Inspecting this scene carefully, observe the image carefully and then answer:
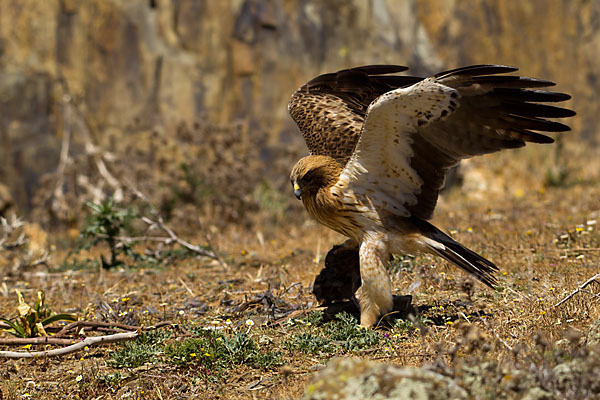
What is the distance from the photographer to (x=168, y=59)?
15.6 metres

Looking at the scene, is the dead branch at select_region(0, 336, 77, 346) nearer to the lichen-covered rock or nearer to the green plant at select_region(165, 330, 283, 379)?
the green plant at select_region(165, 330, 283, 379)

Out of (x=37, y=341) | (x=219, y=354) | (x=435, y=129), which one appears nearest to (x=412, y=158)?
(x=435, y=129)

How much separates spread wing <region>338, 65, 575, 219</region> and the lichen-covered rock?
1982 mm

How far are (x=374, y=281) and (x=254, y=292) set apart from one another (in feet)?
5.14

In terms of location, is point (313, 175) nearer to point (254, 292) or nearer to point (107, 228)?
point (254, 292)

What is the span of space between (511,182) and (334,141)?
8.35 m

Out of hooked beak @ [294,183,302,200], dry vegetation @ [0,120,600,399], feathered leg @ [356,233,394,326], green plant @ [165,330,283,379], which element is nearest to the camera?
dry vegetation @ [0,120,600,399]

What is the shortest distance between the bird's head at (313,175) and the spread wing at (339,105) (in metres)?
0.25

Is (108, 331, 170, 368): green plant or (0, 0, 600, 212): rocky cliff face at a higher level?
(0, 0, 600, 212): rocky cliff face

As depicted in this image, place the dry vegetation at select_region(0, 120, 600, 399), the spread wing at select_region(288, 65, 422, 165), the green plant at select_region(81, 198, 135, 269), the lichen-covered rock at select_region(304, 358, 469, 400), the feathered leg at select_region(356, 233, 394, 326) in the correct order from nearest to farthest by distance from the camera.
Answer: the lichen-covered rock at select_region(304, 358, 469, 400), the dry vegetation at select_region(0, 120, 600, 399), the feathered leg at select_region(356, 233, 394, 326), the spread wing at select_region(288, 65, 422, 165), the green plant at select_region(81, 198, 135, 269)

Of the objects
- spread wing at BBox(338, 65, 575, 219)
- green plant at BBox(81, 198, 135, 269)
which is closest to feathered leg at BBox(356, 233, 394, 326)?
spread wing at BBox(338, 65, 575, 219)

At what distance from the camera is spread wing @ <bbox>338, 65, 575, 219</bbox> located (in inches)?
152

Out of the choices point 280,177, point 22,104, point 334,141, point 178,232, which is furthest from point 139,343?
point 22,104

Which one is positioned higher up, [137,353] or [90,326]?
[137,353]
